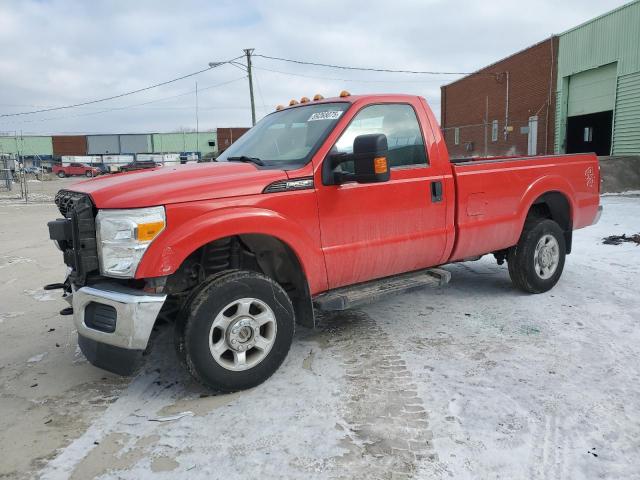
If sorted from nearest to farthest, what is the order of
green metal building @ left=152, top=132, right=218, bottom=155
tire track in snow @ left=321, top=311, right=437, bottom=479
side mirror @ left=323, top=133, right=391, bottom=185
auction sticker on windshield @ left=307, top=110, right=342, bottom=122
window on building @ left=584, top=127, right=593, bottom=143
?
tire track in snow @ left=321, top=311, right=437, bottom=479
side mirror @ left=323, top=133, right=391, bottom=185
auction sticker on windshield @ left=307, top=110, right=342, bottom=122
window on building @ left=584, top=127, right=593, bottom=143
green metal building @ left=152, top=132, right=218, bottom=155

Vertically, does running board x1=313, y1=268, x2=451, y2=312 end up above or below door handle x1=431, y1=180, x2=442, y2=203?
below

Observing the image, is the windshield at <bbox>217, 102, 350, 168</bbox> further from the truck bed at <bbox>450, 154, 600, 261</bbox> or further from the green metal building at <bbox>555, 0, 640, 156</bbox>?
the green metal building at <bbox>555, 0, 640, 156</bbox>

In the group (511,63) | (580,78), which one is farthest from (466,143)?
(580,78)

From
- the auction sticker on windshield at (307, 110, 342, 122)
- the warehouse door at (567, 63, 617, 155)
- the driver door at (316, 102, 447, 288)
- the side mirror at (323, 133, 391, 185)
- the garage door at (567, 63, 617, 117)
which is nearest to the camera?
the side mirror at (323, 133, 391, 185)

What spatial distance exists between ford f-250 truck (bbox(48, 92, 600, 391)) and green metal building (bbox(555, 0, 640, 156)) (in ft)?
51.4

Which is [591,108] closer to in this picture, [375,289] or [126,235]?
[375,289]

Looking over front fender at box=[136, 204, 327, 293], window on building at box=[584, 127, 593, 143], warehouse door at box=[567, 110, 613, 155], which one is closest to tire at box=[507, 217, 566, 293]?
front fender at box=[136, 204, 327, 293]

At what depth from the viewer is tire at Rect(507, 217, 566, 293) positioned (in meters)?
5.24

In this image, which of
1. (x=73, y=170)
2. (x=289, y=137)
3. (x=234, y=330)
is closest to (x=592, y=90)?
(x=289, y=137)

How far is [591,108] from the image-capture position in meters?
20.1

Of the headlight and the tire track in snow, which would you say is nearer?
the tire track in snow

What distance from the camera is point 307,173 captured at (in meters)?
3.60

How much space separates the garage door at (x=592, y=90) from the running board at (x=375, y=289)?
693 inches

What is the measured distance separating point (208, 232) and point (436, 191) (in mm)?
2038
